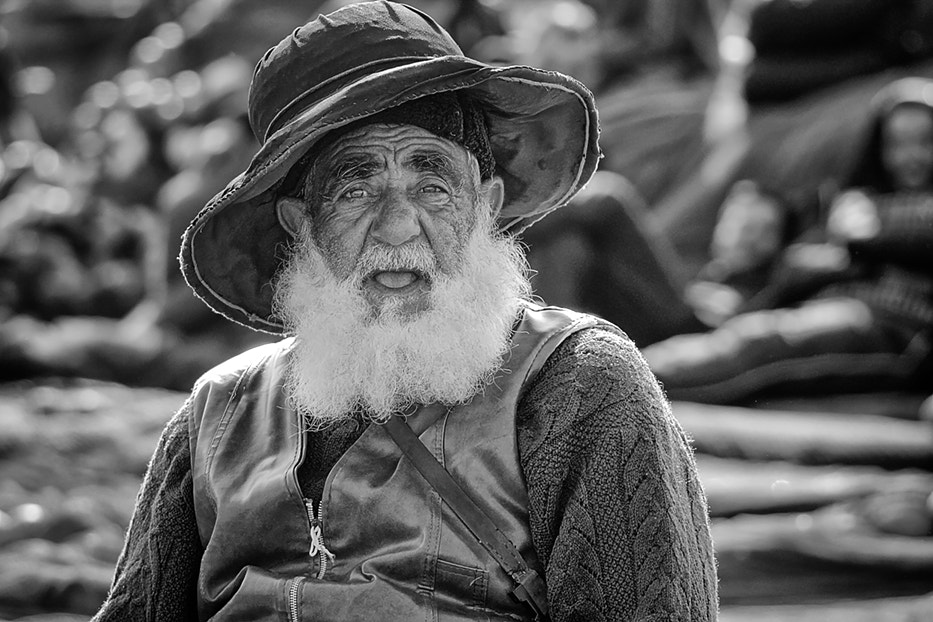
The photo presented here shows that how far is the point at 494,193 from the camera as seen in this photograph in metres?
2.69

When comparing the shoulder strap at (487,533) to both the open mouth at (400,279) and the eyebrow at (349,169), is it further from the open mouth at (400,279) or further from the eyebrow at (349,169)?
the eyebrow at (349,169)

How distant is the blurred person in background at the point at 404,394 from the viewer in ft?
7.32

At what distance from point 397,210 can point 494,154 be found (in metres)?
0.35

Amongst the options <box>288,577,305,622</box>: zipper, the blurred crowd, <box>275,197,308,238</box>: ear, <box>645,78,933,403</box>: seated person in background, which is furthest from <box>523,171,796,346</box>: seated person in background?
<box>288,577,305,622</box>: zipper

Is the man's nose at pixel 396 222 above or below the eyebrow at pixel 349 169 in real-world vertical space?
below

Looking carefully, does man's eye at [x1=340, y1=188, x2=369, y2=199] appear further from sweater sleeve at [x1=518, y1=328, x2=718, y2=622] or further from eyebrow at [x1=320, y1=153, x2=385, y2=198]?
sweater sleeve at [x1=518, y1=328, x2=718, y2=622]

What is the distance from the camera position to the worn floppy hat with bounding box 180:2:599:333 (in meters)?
2.36

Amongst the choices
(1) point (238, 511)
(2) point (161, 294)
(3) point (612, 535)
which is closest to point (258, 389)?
(1) point (238, 511)

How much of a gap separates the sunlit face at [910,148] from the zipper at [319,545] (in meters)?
6.15

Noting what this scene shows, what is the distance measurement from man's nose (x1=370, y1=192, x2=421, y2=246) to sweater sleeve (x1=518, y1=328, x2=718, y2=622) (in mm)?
363

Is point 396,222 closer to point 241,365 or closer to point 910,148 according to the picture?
point 241,365

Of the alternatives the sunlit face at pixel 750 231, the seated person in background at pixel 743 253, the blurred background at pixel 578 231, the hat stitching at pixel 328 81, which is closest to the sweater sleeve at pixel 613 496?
the hat stitching at pixel 328 81

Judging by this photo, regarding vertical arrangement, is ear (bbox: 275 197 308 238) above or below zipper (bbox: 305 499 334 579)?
→ above

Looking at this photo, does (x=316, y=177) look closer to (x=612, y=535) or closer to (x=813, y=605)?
(x=612, y=535)
